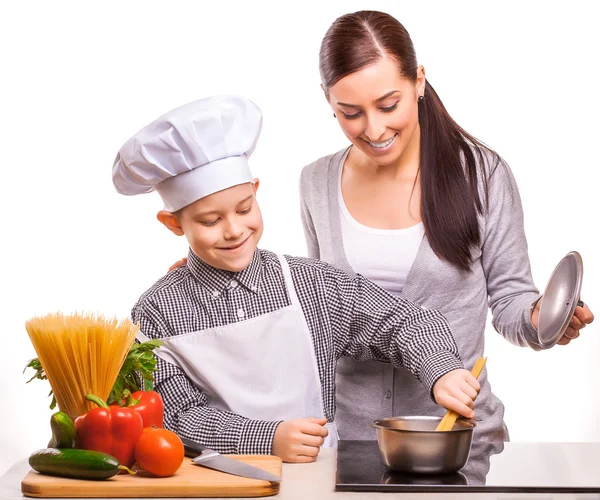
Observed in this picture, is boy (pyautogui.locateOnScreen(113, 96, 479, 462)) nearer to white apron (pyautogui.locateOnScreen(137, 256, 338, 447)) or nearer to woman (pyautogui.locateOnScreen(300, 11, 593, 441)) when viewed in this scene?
white apron (pyautogui.locateOnScreen(137, 256, 338, 447))

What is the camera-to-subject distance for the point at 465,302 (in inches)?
78.5

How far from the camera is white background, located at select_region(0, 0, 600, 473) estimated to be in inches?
122

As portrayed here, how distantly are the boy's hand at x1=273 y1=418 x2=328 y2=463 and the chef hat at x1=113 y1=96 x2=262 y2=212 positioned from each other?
44 centimetres

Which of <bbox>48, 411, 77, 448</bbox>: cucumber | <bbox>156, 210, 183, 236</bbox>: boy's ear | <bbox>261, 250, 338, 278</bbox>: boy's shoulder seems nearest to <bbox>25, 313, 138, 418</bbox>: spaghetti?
<bbox>48, 411, 77, 448</bbox>: cucumber

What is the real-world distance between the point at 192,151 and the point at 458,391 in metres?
0.62

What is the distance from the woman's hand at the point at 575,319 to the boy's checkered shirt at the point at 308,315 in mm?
180

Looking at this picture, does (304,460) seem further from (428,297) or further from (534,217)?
(534,217)

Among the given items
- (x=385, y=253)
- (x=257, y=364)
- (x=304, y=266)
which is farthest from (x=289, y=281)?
(x=385, y=253)

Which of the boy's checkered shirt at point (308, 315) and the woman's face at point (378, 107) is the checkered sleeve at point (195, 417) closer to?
the boy's checkered shirt at point (308, 315)

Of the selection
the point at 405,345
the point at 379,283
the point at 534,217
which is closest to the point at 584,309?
the point at 405,345

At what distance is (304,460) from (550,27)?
7.00 ft

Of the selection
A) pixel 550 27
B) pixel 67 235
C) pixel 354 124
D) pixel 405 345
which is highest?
pixel 550 27

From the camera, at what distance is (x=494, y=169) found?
201cm

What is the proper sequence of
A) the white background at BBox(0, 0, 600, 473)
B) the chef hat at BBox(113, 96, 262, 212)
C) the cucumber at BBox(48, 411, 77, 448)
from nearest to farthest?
the cucumber at BBox(48, 411, 77, 448) < the chef hat at BBox(113, 96, 262, 212) < the white background at BBox(0, 0, 600, 473)
